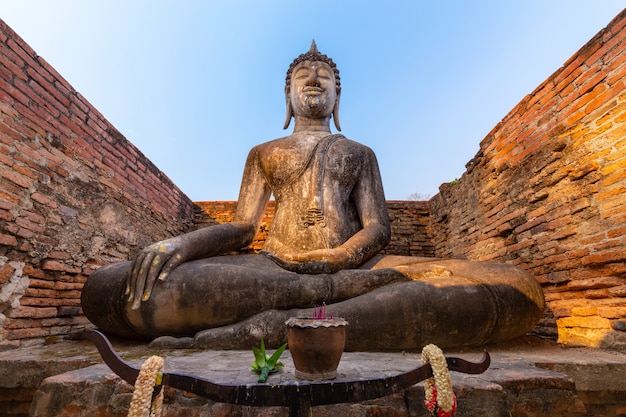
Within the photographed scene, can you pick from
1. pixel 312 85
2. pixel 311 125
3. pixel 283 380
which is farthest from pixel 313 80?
pixel 283 380

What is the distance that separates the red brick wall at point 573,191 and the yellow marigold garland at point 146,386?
3154 mm

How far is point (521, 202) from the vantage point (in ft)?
12.9

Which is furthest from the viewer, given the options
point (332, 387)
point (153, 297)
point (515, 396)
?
point (153, 297)

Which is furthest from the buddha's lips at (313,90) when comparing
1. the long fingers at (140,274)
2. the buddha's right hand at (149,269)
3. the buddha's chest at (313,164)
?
the long fingers at (140,274)

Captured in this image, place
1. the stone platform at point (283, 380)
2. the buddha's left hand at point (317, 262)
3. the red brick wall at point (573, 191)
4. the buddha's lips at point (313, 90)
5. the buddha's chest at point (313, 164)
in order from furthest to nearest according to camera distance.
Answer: the buddha's lips at point (313, 90) < the buddha's chest at point (313, 164) < the red brick wall at point (573, 191) < the buddha's left hand at point (317, 262) < the stone platform at point (283, 380)

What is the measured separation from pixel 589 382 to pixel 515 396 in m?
0.88

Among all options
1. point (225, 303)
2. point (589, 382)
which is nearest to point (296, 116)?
point (225, 303)

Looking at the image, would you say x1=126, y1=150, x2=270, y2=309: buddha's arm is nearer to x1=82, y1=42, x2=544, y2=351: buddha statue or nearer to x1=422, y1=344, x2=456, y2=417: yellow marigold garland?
x1=82, y1=42, x2=544, y2=351: buddha statue

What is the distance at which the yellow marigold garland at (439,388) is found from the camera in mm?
914

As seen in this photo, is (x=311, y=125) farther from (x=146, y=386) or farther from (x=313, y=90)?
(x=146, y=386)

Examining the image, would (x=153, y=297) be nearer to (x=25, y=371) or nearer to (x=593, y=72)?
(x=25, y=371)

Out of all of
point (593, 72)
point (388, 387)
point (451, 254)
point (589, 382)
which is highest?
point (593, 72)

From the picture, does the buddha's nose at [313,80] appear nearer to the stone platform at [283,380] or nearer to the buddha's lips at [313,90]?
the buddha's lips at [313,90]

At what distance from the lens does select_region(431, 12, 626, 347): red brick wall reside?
2.72 meters
